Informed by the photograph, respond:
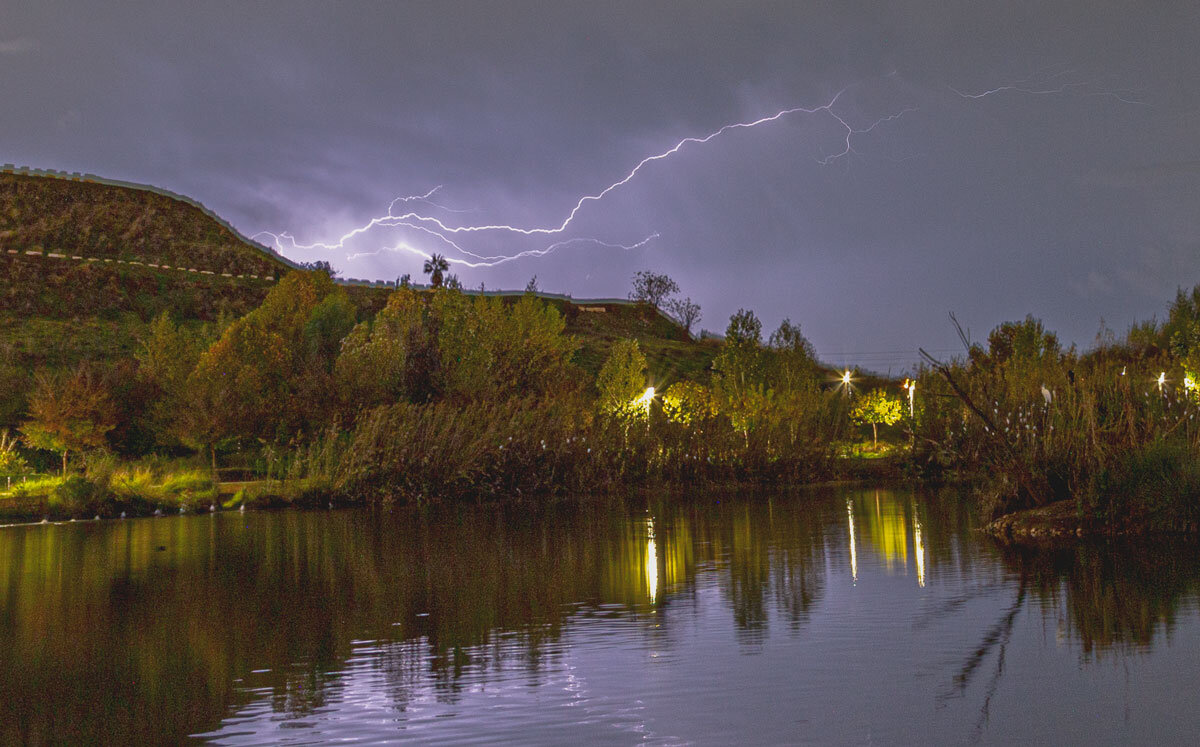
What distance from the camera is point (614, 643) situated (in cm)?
823

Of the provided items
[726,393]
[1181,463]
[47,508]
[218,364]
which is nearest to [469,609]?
[1181,463]

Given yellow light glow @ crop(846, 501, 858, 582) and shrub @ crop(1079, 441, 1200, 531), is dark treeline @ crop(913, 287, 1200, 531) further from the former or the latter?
yellow light glow @ crop(846, 501, 858, 582)

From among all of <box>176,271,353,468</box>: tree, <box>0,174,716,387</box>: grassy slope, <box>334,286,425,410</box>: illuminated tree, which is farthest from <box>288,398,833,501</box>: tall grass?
<box>0,174,716,387</box>: grassy slope

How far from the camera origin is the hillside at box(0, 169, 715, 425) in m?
67.6

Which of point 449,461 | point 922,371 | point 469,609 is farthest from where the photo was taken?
point 922,371

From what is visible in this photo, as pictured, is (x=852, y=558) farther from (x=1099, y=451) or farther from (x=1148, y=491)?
(x=1148, y=491)

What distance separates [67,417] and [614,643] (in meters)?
32.2

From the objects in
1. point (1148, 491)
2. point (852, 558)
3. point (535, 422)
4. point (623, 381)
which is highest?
point (623, 381)

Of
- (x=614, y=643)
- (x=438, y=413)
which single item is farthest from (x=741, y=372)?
(x=614, y=643)

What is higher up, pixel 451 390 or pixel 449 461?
pixel 451 390

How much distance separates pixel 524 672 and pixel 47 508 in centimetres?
2013

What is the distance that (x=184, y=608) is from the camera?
1073 centimetres

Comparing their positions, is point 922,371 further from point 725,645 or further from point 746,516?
point 725,645

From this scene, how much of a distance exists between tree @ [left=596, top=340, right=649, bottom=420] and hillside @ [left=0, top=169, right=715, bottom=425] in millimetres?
19062
